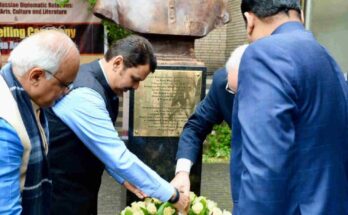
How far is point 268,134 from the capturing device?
5.26ft

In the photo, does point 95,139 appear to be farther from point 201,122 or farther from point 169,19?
point 169,19

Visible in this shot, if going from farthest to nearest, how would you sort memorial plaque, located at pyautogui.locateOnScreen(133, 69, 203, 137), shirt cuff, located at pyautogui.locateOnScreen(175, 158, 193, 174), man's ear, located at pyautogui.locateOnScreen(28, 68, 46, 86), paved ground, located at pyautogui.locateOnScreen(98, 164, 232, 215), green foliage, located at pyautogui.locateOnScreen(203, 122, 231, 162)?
green foliage, located at pyautogui.locateOnScreen(203, 122, 231, 162), paved ground, located at pyautogui.locateOnScreen(98, 164, 232, 215), memorial plaque, located at pyautogui.locateOnScreen(133, 69, 203, 137), shirt cuff, located at pyautogui.locateOnScreen(175, 158, 193, 174), man's ear, located at pyautogui.locateOnScreen(28, 68, 46, 86)

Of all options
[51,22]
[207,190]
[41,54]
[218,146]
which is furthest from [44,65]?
[218,146]

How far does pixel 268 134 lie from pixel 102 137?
104cm

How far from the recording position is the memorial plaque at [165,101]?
3.71 m

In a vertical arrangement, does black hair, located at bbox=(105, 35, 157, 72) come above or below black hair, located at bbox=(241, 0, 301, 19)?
below

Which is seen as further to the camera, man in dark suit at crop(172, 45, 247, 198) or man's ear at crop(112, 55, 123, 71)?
man in dark suit at crop(172, 45, 247, 198)

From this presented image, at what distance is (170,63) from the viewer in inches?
148

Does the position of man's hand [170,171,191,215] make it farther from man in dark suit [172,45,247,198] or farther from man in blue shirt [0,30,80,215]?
man in blue shirt [0,30,80,215]

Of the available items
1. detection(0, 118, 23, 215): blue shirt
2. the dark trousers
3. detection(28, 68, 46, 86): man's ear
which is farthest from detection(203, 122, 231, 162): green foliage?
detection(0, 118, 23, 215): blue shirt

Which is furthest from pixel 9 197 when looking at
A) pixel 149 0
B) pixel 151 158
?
pixel 149 0

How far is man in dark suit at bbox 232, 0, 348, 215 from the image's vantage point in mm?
1609

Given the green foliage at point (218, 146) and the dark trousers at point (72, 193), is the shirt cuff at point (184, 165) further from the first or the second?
the green foliage at point (218, 146)

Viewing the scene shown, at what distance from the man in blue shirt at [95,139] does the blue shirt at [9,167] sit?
2.67ft
